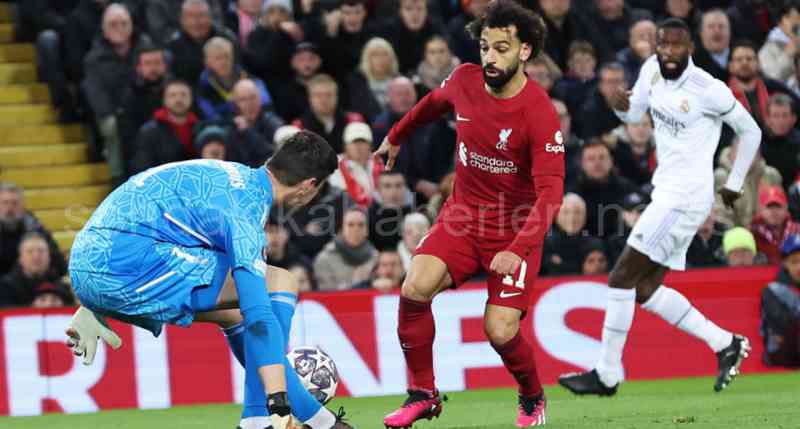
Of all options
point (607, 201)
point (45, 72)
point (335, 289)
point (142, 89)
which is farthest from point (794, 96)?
point (45, 72)

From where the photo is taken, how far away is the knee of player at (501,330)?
9070mm

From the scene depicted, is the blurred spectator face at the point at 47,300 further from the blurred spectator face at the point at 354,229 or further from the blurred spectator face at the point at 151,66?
the blurred spectator face at the point at 151,66

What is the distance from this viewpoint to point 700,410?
988 cm

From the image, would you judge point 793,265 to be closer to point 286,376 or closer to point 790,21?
point 790,21

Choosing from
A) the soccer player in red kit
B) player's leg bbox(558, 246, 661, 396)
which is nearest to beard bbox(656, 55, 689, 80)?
player's leg bbox(558, 246, 661, 396)

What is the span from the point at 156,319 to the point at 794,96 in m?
9.74

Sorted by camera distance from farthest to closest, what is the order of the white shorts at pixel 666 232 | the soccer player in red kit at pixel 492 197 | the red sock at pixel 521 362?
the white shorts at pixel 666 232 → the red sock at pixel 521 362 → the soccer player in red kit at pixel 492 197

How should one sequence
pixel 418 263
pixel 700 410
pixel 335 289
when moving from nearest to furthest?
pixel 418 263 < pixel 700 410 < pixel 335 289

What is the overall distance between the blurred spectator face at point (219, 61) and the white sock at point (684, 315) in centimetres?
549

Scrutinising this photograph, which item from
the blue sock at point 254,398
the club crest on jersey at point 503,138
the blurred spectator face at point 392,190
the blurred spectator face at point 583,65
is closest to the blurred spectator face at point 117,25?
the blurred spectator face at point 392,190

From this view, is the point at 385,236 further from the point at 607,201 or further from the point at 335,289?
the point at 607,201

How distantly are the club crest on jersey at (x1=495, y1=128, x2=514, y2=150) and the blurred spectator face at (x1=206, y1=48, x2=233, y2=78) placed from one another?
21.1 ft

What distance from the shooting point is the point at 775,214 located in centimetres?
1393

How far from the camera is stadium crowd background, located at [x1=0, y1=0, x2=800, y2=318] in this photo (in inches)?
546
